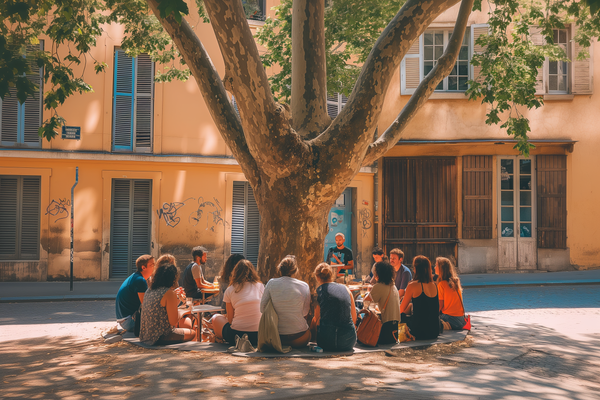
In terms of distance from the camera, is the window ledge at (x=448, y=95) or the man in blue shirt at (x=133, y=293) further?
the window ledge at (x=448, y=95)

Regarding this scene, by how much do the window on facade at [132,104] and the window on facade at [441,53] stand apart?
8.76 m

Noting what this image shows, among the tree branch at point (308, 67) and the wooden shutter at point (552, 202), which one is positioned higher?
the tree branch at point (308, 67)

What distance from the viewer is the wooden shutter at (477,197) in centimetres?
1650

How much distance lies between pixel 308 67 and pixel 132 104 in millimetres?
9688

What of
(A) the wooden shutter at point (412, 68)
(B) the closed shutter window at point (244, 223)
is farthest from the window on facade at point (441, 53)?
(B) the closed shutter window at point (244, 223)

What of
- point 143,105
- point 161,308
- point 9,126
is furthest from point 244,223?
point 161,308

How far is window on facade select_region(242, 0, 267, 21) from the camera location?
1645 cm

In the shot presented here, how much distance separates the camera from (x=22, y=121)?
582 inches

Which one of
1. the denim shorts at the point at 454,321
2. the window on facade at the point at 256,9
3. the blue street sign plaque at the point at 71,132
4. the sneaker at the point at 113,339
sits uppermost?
the window on facade at the point at 256,9

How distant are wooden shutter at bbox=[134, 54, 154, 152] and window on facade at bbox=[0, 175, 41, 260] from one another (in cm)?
308

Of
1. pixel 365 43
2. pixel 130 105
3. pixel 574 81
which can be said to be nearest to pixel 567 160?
pixel 574 81

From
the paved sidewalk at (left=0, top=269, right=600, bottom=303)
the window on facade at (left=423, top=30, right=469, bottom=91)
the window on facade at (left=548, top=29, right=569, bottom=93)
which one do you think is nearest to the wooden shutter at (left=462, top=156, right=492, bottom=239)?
the paved sidewalk at (left=0, top=269, right=600, bottom=303)

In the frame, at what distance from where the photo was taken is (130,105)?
607 inches

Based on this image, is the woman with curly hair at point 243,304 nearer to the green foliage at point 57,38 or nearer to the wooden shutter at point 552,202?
the green foliage at point 57,38
